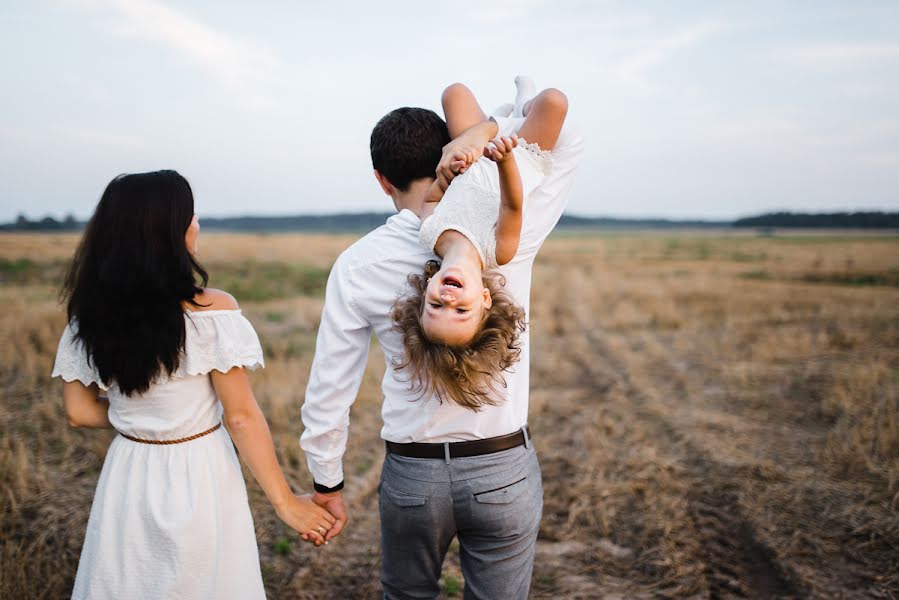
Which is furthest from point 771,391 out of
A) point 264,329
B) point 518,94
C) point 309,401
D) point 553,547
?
point 264,329

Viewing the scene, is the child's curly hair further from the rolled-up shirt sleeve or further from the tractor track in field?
the tractor track in field

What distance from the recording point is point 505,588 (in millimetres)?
2125

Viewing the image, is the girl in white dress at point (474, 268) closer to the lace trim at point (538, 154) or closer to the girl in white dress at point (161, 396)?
the lace trim at point (538, 154)

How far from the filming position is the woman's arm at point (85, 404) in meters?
2.31

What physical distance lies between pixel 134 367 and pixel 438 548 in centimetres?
123

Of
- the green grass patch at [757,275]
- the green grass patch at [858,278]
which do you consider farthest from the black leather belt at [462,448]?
the green grass patch at [757,275]

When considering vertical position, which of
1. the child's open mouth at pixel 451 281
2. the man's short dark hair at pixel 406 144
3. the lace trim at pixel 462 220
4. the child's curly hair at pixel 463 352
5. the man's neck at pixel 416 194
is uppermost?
the man's short dark hair at pixel 406 144

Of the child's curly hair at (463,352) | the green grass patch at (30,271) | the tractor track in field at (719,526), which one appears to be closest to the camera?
the child's curly hair at (463,352)

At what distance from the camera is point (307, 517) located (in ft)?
8.02

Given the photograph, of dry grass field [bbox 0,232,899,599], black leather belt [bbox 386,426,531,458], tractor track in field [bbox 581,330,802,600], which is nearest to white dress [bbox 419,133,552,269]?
black leather belt [bbox 386,426,531,458]

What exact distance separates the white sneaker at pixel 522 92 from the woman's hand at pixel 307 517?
180cm

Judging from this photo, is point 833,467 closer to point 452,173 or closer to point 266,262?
point 452,173

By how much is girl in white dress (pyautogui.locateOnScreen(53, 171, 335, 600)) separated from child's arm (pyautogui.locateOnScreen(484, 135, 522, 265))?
100 centimetres

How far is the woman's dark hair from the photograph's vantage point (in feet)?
6.73
